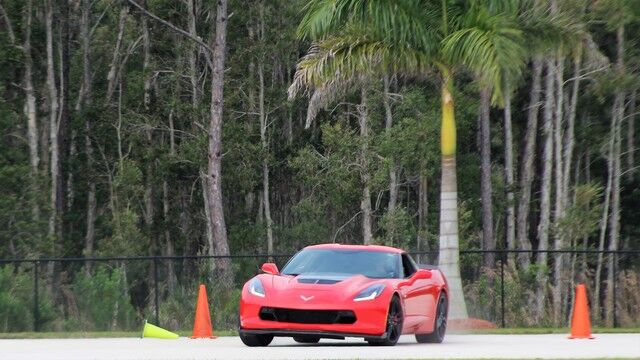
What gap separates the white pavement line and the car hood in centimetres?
64

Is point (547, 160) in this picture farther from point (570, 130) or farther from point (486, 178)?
point (486, 178)

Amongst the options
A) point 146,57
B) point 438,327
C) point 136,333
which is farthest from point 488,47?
point 146,57

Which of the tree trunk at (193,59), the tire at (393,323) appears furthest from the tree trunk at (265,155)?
the tire at (393,323)

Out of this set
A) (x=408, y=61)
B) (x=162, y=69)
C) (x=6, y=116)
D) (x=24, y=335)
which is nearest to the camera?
(x=24, y=335)

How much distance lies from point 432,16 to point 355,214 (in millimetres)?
26996

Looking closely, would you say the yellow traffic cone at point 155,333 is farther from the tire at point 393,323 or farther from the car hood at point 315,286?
the tire at point 393,323

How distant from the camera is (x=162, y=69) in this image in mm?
65875

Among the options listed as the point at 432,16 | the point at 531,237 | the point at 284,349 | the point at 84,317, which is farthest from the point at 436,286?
the point at 531,237

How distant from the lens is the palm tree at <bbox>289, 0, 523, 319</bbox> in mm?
29406

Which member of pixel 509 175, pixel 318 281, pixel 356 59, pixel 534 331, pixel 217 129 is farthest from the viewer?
pixel 509 175

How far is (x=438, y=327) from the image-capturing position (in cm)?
2181

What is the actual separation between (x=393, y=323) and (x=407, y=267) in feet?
5.31

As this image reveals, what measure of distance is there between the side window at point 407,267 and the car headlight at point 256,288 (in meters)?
2.21

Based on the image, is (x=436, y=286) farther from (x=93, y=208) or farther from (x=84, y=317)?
(x=93, y=208)
